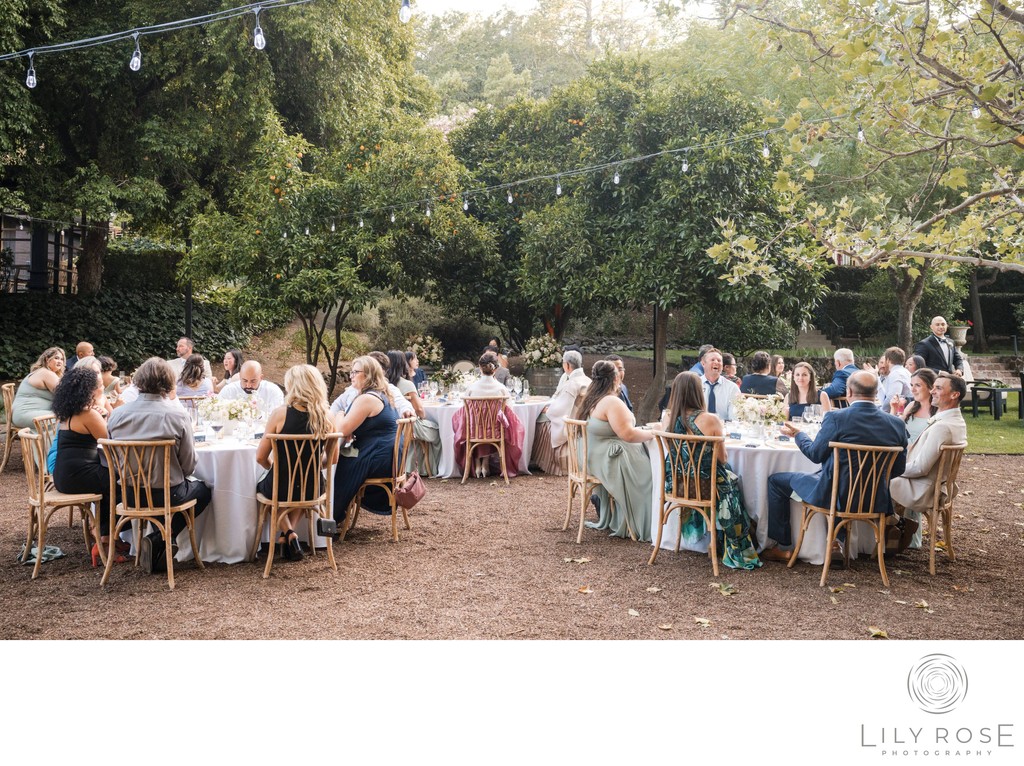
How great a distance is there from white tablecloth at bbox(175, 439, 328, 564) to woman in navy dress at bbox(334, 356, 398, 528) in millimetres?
725

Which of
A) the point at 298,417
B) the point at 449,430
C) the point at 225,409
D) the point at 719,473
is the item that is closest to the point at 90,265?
the point at 449,430

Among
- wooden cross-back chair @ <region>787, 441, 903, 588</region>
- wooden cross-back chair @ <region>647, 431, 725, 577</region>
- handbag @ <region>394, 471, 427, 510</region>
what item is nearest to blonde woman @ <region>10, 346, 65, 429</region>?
handbag @ <region>394, 471, 427, 510</region>

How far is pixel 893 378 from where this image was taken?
28.3 feet

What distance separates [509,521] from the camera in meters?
7.46

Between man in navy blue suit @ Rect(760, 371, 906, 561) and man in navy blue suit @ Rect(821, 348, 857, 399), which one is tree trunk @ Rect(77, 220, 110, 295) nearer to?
man in navy blue suit @ Rect(821, 348, 857, 399)

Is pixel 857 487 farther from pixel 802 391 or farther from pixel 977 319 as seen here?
pixel 977 319

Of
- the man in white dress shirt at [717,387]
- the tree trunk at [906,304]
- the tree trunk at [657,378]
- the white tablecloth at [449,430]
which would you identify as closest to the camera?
the man in white dress shirt at [717,387]

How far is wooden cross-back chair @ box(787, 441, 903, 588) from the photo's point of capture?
540cm

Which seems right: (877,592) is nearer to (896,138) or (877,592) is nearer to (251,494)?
(896,138)

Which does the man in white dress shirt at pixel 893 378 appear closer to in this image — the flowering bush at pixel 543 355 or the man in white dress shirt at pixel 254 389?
the man in white dress shirt at pixel 254 389

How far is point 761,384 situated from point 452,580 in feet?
14.4

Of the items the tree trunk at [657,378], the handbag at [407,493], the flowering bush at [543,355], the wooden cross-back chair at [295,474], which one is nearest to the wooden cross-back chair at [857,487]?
the handbag at [407,493]

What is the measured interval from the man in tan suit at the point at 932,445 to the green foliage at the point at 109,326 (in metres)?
12.4

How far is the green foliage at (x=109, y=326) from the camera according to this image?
1697cm
